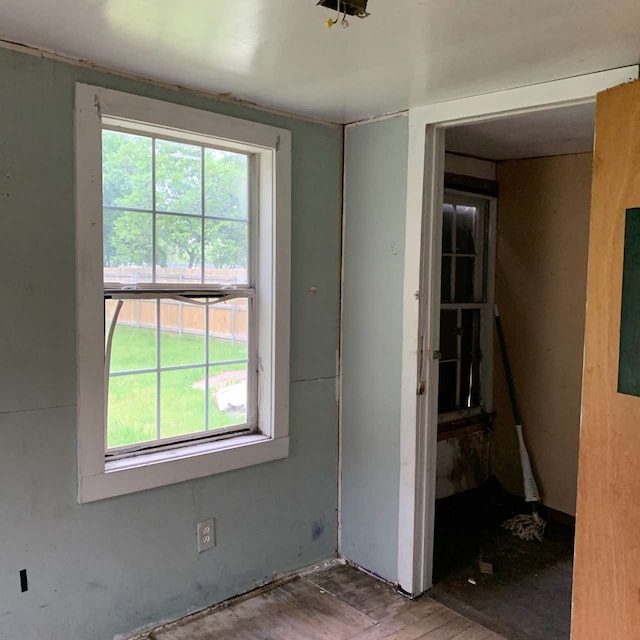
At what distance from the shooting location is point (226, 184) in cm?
274

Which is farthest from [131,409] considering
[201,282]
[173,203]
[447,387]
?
[447,387]

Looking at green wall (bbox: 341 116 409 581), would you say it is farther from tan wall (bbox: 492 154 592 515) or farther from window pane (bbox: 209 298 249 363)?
tan wall (bbox: 492 154 592 515)

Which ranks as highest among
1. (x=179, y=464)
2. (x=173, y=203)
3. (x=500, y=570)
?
(x=173, y=203)

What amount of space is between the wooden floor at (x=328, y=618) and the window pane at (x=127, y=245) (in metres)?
1.47

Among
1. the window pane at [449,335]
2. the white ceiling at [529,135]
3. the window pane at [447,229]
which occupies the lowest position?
the window pane at [449,335]

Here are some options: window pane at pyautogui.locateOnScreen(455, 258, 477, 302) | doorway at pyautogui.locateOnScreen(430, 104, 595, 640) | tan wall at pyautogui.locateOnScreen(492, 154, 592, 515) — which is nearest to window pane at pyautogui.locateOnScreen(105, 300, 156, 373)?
doorway at pyautogui.locateOnScreen(430, 104, 595, 640)

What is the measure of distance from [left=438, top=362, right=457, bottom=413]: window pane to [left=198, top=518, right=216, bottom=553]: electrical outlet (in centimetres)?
184

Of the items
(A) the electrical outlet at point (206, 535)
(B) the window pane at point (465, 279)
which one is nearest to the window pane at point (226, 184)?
(A) the electrical outlet at point (206, 535)

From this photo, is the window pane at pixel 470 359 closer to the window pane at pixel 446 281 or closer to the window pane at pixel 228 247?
the window pane at pixel 446 281

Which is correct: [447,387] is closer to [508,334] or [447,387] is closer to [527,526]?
[508,334]

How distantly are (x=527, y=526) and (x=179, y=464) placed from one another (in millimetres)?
2185

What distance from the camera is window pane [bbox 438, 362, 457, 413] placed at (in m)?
3.97

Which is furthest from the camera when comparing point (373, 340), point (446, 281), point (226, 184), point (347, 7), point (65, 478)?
point (446, 281)

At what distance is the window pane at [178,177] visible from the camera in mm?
2498
